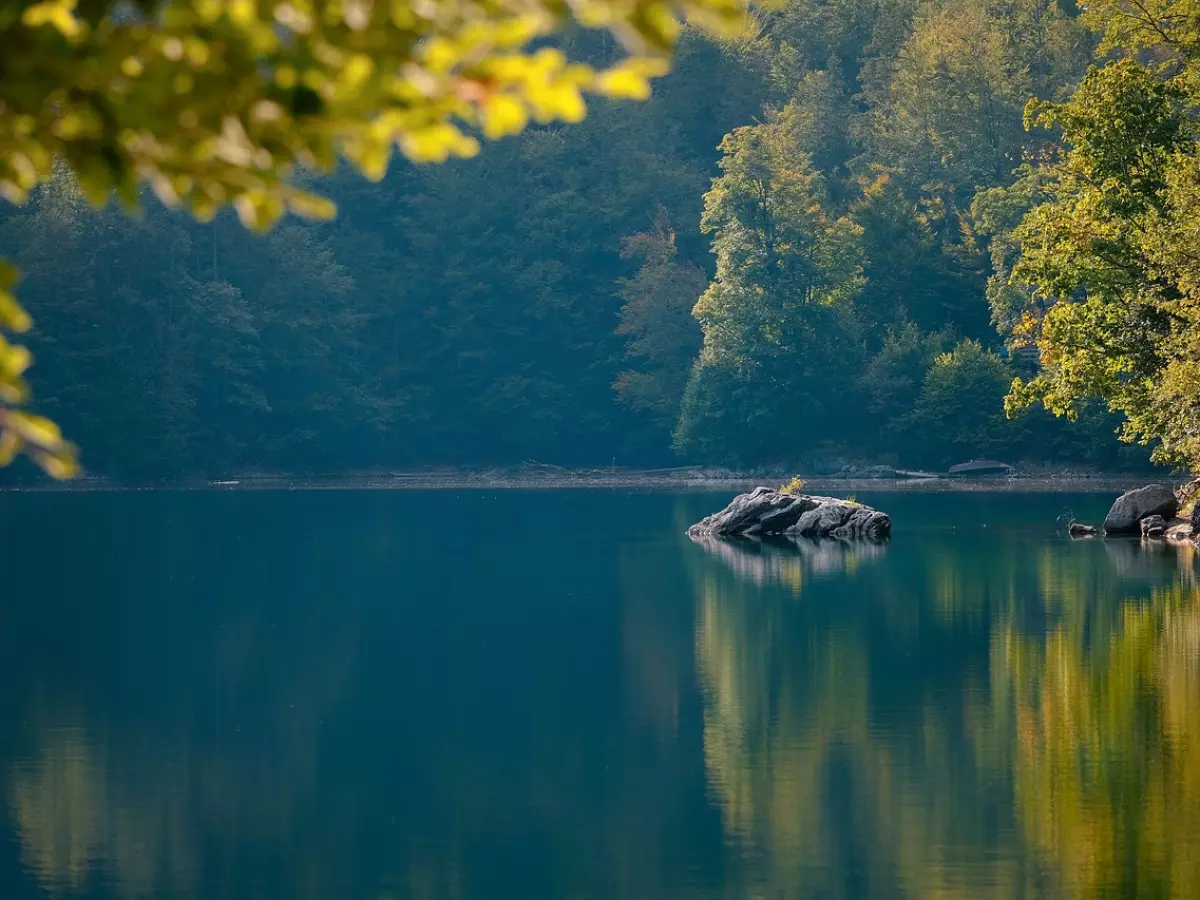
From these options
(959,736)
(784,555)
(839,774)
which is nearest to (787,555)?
(784,555)

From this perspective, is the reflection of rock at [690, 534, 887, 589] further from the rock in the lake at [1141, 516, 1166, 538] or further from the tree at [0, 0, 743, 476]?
the tree at [0, 0, 743, 476]

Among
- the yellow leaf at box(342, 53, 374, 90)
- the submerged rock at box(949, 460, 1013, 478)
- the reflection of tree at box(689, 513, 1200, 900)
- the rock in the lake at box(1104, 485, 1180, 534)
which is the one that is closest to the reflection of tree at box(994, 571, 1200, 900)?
the reflection of tree at box(689, 513, 1200, 900)

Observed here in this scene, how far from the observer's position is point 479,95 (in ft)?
11.4

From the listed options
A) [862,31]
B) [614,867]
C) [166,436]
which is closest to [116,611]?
[614,867]

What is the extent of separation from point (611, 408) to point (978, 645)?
54.6 metres

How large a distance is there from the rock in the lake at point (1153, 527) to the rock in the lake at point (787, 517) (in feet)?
17.2

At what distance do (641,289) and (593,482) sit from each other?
887 cm

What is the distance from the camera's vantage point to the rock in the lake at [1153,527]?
3478cm

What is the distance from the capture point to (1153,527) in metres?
35.0

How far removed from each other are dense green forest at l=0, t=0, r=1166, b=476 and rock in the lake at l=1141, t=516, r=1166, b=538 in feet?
77.2

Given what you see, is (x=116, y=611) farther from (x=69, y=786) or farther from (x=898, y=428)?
(x=898, y=428)

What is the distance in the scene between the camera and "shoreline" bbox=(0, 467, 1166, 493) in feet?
191

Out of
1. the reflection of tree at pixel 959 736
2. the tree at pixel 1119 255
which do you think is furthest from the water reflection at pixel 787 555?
the tree at pixel 1119 255

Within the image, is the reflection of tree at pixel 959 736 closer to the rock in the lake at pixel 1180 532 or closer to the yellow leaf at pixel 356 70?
the yellow leaf at pixel 356 70
